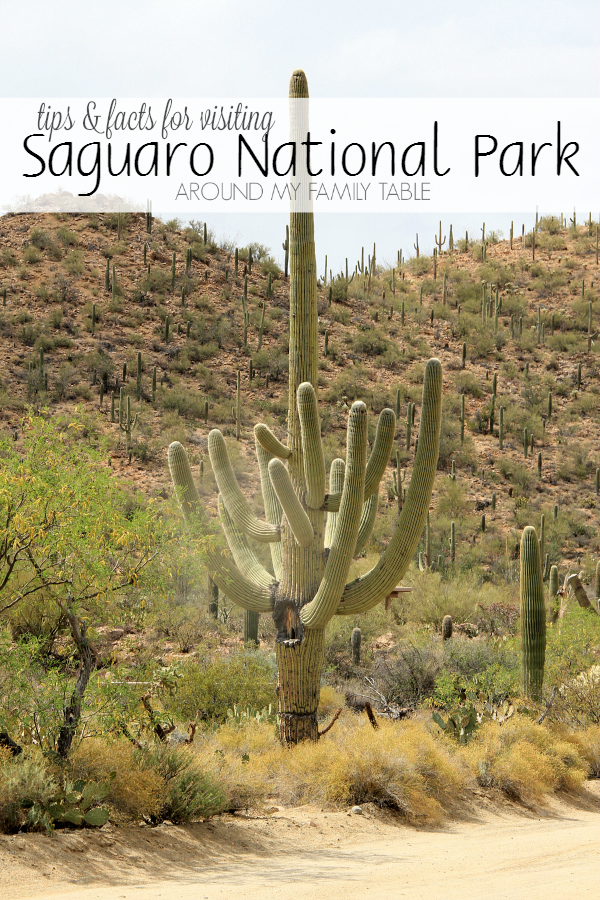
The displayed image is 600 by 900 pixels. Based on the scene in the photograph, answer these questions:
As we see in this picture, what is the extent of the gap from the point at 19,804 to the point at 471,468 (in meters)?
27.8

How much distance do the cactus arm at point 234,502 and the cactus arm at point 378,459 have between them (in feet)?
2.76

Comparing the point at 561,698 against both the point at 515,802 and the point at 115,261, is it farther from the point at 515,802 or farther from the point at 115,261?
the point at 115,261

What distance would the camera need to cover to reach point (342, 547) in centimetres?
1019

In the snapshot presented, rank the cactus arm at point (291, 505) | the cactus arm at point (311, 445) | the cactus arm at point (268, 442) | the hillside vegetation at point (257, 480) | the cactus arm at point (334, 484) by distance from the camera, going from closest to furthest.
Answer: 1. the hillside vegetation at point (257, 480)
2. the cactus arm at point (291, 505)
3. the cactus arm at point (311, 445)
4. the cactus arm at point (268, 442)
5. the cactus arm at point (334, 484)

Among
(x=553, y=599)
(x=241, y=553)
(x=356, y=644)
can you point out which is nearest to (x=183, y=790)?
(x=241, y=553)

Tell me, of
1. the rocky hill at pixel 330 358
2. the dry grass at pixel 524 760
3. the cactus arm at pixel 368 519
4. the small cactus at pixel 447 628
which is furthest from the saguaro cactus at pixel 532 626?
the rocky hill at pixel 330 358

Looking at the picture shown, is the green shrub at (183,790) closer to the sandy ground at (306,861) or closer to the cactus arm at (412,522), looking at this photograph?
the sandy ground at (306,861)

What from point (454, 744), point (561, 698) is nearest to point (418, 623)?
point (561, 698)

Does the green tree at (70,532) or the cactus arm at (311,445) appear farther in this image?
the cactus arm at (311,445)

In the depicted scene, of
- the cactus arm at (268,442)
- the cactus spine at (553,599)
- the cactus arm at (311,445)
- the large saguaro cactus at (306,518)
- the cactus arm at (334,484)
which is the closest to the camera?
the cactus arm at (311,445)

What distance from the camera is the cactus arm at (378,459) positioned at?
422 inches

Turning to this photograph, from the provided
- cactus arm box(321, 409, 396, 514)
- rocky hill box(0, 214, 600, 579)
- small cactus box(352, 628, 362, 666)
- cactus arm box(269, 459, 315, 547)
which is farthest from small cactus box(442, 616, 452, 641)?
cactus arm box(269, 459, 315, 547)

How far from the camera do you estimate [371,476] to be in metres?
11.1

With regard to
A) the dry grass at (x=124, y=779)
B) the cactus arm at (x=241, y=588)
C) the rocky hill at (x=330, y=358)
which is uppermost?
the rocky hill at (x=330, y=358)
